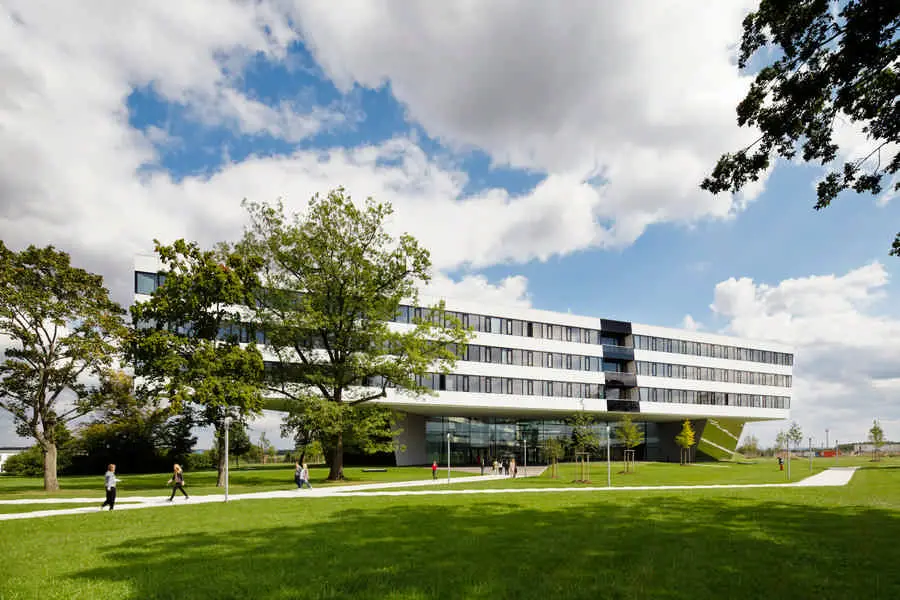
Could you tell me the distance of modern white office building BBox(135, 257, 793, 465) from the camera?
55500mm

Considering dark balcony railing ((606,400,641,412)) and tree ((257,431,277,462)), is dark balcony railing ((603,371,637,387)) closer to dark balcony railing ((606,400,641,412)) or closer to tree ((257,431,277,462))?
dark balcony railing ((606,400,641,412))

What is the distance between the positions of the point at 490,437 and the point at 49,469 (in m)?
41.6

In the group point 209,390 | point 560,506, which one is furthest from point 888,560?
point 209,390

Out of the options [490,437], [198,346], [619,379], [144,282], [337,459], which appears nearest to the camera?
[198,346]

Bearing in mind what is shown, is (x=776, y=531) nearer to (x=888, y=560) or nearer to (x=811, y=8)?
(x=888, y=560)

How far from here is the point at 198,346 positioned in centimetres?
3200

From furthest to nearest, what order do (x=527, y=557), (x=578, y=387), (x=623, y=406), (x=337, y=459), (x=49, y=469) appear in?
1. (x=623, y=406)
2. (x=578, y=387)
3. (x=337, y=459)
4. (x=49, y=469)
5. (x=527, y=557)

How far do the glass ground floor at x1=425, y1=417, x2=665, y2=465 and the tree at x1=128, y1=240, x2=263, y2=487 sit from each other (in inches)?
1183

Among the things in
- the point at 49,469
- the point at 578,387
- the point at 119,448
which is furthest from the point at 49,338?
the point at 578,387

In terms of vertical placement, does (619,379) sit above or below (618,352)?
below

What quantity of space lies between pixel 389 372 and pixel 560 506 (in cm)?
1795

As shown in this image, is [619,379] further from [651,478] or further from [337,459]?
[337,459]

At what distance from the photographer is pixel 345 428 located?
3494 cm

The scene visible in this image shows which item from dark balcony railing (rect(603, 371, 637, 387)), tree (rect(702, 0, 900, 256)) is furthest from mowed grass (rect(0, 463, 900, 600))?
dark balcony railing (rect(603, 371, 637, 387))
